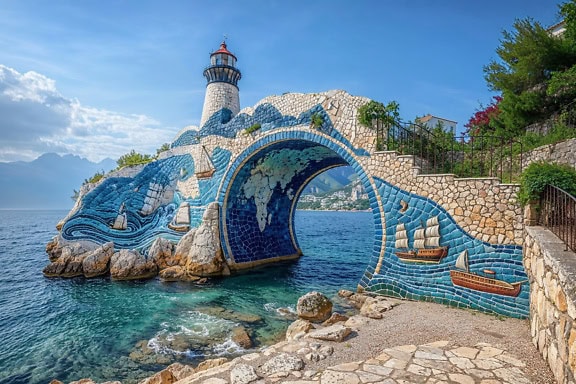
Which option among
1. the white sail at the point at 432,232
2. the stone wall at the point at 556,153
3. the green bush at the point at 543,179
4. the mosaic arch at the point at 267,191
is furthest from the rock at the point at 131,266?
the stone wall at the point at 556,153

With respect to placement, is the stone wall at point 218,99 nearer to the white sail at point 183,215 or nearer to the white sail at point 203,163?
the white sail at point 203,163

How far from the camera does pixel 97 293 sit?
13172mm

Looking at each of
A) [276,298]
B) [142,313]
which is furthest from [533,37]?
[142,313]

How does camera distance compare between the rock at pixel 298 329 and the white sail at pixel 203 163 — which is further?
the white sail at pixel 203 163

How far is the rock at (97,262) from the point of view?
15633 millimetres

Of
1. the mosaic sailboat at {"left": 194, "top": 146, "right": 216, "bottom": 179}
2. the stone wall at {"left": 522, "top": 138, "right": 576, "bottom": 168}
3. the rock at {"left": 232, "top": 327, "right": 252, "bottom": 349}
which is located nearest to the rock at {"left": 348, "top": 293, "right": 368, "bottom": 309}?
the rock at {"left": 232, "top": 327, "right": 252, "bottom": 349}

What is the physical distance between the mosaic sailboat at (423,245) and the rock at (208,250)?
8.92 meters

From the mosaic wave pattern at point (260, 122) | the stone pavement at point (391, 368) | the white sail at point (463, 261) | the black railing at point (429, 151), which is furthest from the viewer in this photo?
the mosaic wave pattern at point (260, 122)

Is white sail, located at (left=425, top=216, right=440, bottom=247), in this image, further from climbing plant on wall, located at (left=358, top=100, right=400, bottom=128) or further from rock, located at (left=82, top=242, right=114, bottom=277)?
rock, located at (left=82, top=242, right=114, bottom=277)

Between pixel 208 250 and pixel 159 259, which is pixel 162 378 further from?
pixel 159 259

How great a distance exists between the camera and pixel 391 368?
4.80m

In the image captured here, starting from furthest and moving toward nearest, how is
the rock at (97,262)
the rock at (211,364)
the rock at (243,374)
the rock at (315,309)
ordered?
the rock at (97,262), the rock at (315,309), the rock at (211,364), the rock at (243,374)

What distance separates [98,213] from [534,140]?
20016mm

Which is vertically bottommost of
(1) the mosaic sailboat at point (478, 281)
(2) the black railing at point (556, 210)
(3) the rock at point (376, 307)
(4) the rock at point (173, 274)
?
(4) the rock at point (173, 274)
